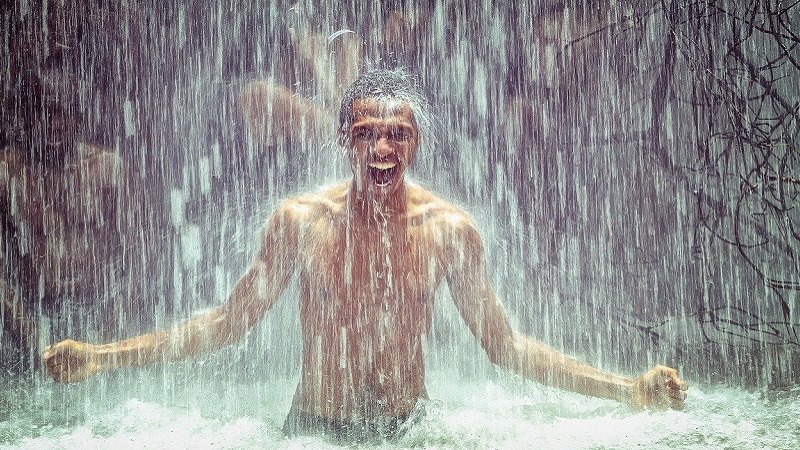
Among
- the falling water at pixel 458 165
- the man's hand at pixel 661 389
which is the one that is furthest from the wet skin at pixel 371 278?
the falling water at pixel 458 165

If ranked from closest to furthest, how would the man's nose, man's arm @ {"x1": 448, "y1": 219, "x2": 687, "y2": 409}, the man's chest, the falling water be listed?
1. man's arm @ {"x1": 448, "y1": 219, "x2": 687, "y2": 409}
2. the man's nose
3. the man's chest
4. the falling water

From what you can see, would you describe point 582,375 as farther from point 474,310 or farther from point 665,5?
point 665,5

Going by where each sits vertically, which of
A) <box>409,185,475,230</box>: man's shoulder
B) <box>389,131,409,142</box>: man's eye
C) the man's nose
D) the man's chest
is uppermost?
<box>389,131,409,142</box>: man's eye

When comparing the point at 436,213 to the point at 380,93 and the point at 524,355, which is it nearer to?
the point at 380,93

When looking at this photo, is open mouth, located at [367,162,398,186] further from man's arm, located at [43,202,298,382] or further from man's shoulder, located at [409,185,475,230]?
man's arm, located at [43,202,298,382]

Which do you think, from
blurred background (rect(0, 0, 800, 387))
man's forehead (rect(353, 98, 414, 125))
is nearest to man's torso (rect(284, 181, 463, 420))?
man's forehead (rect(353, 98, 414, 125))

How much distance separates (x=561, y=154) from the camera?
209 inches

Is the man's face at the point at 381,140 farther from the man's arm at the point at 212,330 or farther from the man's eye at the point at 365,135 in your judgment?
the man's arm at the point at 212,330

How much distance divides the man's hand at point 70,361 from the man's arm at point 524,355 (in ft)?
4.82

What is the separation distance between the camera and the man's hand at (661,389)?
2436 mm

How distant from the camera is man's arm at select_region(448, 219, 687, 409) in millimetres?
2484

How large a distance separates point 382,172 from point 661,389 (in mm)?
1368

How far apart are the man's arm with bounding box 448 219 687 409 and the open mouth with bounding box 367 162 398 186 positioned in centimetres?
36

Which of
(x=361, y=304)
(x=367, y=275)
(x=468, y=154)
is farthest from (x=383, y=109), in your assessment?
(x=468, y=154)
